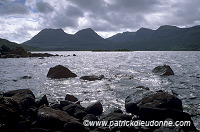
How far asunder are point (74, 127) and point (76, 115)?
2349 mm

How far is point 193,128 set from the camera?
524 inches

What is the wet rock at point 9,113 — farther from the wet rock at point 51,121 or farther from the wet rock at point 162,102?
the wet rock at point 162,102

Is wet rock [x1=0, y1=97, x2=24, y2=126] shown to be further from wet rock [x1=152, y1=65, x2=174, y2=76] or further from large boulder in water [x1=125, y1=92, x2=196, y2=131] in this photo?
wet rock [x1=152, y1=65, x2=174, y2=76]

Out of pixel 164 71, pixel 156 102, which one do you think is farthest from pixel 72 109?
pixel 164 71

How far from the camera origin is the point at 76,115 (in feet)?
49.1

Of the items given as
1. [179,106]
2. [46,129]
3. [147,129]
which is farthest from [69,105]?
[179,106]

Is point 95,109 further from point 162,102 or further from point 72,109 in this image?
point 162,102

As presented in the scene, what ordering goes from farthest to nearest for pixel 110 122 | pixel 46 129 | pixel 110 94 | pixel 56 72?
pixel 56 72 < pixel 110 94 < pixel 110 122 < pixel 46 129

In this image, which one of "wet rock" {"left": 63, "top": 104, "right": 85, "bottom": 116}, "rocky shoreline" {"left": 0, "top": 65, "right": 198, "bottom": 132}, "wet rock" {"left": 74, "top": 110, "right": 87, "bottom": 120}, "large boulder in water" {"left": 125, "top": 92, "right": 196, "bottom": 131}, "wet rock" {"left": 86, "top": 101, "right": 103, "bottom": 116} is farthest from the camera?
"wet rock" {"left": 86, "top": 101, "right": 103, "bottom": 116}

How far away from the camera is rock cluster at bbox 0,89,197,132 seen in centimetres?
1278

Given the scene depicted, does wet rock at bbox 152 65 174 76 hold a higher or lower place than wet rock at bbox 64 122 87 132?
higher

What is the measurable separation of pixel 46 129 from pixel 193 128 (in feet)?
32.9

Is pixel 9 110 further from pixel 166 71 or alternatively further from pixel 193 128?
pixel 166 71

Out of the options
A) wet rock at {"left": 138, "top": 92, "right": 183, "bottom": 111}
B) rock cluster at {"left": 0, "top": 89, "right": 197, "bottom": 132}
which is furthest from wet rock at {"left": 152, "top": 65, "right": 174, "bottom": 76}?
wet rock at {"left": 138, "top": 92, "right": 183, "bottom": 111}
